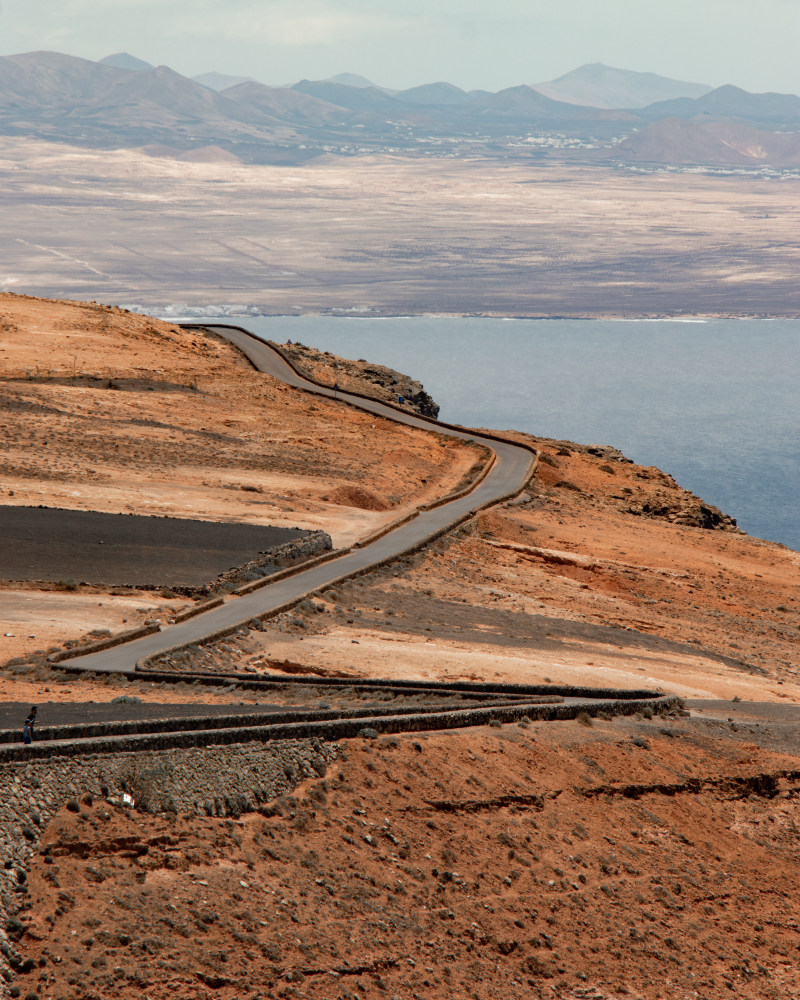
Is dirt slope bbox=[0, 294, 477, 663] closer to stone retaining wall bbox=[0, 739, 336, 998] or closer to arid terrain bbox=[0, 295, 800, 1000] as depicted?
arid terrain bbox=[0, 295, 800, 1000]

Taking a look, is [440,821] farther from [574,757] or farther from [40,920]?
[40,920]

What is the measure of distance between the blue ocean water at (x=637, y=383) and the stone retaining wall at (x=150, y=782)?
2412 inches

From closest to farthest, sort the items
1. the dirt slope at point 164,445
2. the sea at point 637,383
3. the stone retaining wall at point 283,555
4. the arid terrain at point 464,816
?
1. the arid terrain at point 464,816
2. the stone retaining wall at point 283,555
3. the dirt slope at point 164,445
4. the sea at point 637,383

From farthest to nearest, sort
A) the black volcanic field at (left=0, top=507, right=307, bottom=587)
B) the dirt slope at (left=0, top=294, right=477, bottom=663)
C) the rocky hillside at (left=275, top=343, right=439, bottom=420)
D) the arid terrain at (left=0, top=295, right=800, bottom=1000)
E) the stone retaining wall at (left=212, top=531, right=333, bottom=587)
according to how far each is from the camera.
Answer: the rocky hillside at (left=275, top=343, right=439, bottom=420), the dirt slope at (left=0, top=294, right=477, bottom=663), the stone retaining wall at (left=212, top=531, right=333, bottom=587), the black volcanic field at (left=0, top=507, right=307, bottom=587), the arid terrain at (left=0, top=295, right=800, bottom=1000)

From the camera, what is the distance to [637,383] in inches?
5610

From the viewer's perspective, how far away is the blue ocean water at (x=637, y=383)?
95.5 m

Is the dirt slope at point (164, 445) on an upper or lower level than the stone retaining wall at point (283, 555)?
upper

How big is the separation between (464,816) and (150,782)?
5.08m

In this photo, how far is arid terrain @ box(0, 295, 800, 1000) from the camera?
14570mm

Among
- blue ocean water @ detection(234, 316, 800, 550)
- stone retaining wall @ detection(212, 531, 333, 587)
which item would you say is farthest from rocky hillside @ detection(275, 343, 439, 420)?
stone retaining wall @ detection(212, 531, 333, 587)

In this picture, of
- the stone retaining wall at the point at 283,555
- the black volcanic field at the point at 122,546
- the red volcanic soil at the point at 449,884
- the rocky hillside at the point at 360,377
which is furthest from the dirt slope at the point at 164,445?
the red volcanic soil at the point at 449,884

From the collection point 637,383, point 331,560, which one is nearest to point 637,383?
point 637,383

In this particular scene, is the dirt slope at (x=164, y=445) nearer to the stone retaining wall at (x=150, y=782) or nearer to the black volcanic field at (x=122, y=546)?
the black volcanic field at (x=122, y=546)

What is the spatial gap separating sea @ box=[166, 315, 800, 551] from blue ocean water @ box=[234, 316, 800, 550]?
0.22 m
